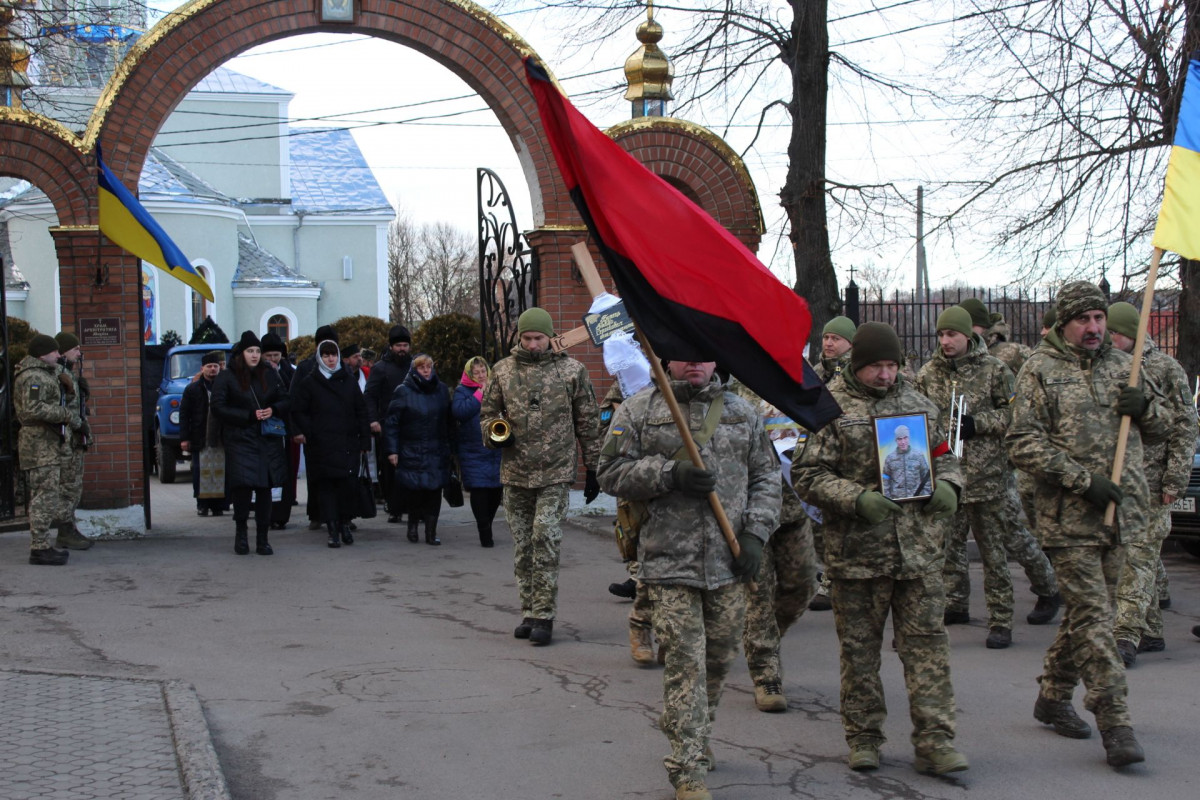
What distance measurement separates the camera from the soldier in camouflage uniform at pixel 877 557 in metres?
5.18

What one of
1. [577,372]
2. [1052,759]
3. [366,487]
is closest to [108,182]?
[366,487]

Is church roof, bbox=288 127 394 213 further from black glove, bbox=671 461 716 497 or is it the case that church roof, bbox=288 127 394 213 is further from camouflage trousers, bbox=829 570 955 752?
black glove, bbox=671 461 716 497

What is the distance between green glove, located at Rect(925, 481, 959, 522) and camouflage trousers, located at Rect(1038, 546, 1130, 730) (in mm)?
791

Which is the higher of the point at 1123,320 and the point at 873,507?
the point at 1123,320

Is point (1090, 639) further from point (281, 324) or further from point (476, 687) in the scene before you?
point (281, 324)

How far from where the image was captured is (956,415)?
745 cm

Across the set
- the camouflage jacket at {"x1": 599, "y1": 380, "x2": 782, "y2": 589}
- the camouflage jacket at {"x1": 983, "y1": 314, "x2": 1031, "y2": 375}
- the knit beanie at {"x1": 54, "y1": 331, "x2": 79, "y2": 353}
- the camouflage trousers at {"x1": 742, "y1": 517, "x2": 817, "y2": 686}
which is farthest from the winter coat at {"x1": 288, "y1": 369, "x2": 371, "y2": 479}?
the camouflage jacket at {"x1": 599, "y1": 380, "x2": 782, "y2": 589}

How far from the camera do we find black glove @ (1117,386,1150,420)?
226 inches

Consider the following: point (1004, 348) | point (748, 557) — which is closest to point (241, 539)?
point (1004, 348)

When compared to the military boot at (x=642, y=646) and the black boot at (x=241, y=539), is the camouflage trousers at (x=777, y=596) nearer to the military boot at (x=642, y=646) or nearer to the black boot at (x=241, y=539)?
the military boot at (x=642, y=646)

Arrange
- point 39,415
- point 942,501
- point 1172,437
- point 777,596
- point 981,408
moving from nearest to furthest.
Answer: point 942,501
point 777,596
point 1172,437
point 981,408
point 39,415

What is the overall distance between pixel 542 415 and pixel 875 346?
3250 millimetres

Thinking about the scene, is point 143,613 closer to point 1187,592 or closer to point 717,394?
point 717,394

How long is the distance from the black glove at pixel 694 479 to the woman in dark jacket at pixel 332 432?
24.7 feet
